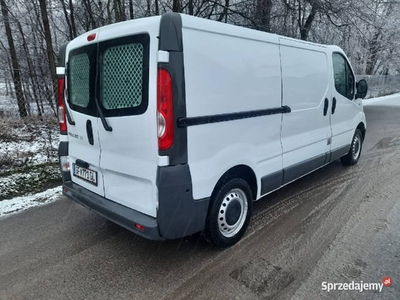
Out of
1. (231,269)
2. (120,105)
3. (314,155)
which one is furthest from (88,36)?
(314,155)

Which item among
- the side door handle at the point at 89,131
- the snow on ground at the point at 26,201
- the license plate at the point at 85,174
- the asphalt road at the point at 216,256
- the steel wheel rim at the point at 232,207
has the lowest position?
the asphalt road at the point at 216,256

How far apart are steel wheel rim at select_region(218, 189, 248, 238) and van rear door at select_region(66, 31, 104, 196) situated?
1227 millimetres

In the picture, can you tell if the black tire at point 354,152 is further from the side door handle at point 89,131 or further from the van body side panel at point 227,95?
the side door handle at point 89,131

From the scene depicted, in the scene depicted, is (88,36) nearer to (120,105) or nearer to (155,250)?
(120,105)

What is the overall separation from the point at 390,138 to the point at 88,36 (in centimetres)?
822

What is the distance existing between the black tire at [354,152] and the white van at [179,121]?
A: 7.64ft

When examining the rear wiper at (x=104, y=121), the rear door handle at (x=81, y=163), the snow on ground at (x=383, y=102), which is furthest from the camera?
the snow on ground at (x=383, y=102)

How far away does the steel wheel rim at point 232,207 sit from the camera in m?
2.79

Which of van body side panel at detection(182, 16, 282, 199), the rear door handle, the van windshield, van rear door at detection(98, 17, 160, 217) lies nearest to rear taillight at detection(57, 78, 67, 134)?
the van windshield

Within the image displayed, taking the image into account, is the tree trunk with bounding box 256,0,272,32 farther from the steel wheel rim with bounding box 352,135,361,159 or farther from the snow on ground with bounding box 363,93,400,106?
the snow on ground with bounding box 363,93,400,106

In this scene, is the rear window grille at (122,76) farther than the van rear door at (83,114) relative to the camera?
No

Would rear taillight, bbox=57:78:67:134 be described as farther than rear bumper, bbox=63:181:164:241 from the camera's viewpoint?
Yes

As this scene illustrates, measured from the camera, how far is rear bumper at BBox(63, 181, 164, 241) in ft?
7.54

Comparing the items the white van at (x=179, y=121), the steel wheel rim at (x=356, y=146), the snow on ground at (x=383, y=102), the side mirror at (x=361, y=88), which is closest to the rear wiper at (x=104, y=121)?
the white van at (x=179, y=121)
